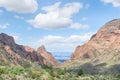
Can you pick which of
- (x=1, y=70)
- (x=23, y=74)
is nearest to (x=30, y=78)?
(x=23, y=74)

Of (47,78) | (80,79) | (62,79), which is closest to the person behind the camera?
(47,78)

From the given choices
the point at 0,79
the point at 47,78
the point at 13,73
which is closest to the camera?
the point at 0,79

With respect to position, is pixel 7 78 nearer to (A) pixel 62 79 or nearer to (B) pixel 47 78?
(B) pixel 47 78

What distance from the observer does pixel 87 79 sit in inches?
6255

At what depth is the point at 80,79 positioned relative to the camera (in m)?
156

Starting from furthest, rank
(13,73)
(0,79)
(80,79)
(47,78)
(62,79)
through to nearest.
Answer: (80,79) → (62,79) → (47,78) → (13,73) → (0,79)

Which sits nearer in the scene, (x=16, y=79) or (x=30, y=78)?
(x=16, y=79)

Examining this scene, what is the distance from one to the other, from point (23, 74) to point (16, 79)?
1274 cm

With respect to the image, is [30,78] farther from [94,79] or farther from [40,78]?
[94,79]

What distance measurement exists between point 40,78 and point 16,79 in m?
17.6

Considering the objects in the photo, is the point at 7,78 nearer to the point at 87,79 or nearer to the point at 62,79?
the point at 62,79

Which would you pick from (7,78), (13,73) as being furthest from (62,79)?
(7,78)

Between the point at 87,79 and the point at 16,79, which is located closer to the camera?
the point at 16,79

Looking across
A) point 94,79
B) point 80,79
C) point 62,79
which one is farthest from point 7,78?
point 94,79
